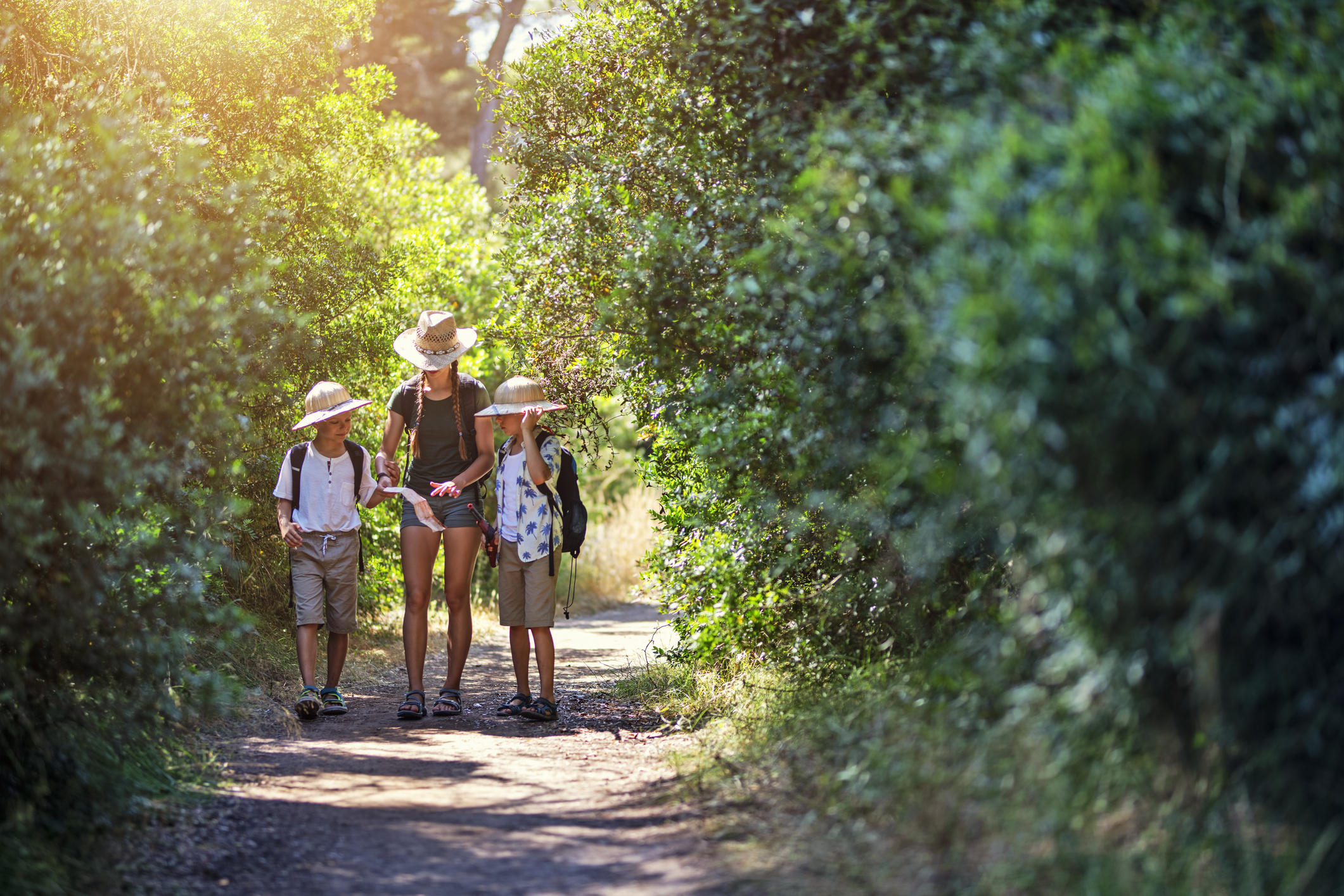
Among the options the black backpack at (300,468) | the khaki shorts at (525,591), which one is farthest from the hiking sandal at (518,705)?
the black backpack at (300,468)

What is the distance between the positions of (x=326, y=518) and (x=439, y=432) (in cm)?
82

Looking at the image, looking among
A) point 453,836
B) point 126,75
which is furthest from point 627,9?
point 453,836

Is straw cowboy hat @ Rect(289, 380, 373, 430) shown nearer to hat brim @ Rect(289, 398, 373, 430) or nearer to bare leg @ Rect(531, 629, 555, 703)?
hat brim @ Rect(289, 398, 373, 430)

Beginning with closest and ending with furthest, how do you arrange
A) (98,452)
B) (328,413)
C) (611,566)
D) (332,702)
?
(98,452) → (328,413) → (332,702) → (611,566)

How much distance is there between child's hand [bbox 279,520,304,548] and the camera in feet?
22.3

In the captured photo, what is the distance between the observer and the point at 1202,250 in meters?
2.66

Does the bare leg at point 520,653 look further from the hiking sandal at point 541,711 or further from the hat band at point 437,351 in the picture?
the hat band at point 437,351

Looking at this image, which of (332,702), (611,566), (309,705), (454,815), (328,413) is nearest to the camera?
(454,815)

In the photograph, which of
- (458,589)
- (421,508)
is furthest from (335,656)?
(421,508)

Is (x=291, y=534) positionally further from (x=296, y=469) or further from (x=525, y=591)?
(x=525, y=591)

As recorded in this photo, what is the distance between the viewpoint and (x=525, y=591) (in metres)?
6.78

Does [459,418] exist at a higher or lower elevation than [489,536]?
higher

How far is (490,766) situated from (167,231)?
9.09 feet

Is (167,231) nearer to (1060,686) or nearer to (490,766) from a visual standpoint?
(490,766)
